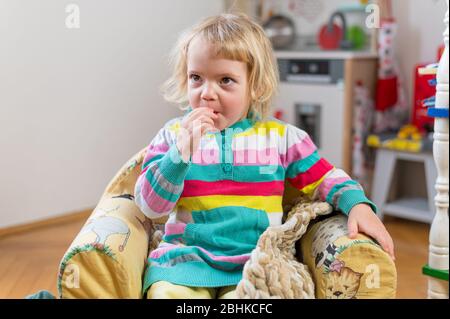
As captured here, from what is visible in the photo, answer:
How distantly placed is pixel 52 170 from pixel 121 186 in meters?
0.16

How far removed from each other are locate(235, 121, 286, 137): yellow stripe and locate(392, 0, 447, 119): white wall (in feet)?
4.69

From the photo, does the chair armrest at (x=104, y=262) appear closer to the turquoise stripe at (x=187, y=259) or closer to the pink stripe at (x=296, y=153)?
the turquoise stripe at (x=187, y=259)

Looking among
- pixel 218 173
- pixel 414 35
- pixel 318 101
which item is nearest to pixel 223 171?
pixel 218 173

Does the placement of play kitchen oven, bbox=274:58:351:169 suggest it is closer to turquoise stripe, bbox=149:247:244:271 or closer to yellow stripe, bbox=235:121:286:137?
yellow stripe, bbox=235:121:286:137

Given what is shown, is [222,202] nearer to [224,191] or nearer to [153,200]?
[224,191]

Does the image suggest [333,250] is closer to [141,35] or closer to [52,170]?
[52,170]

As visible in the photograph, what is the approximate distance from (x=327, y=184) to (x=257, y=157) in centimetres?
14

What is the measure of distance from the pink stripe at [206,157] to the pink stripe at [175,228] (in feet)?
0.40

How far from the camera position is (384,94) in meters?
2.55

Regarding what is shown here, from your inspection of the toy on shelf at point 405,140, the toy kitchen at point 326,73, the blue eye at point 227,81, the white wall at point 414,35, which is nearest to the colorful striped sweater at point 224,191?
the blue eye at point 227,81

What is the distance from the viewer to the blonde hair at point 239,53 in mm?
1148

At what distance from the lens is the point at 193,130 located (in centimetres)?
110

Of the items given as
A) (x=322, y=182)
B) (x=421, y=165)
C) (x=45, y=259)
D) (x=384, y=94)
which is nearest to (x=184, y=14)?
(x=322, y=182)

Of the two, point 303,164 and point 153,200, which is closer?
point 153,200
